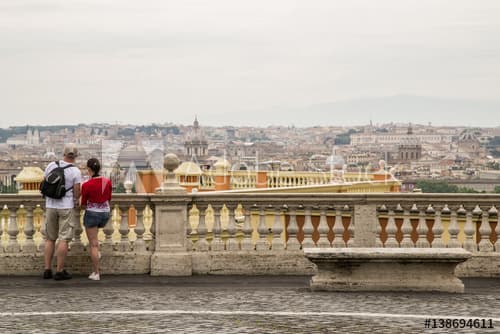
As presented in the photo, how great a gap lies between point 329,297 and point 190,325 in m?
2.25

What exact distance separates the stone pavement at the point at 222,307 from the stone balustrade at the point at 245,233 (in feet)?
1.25

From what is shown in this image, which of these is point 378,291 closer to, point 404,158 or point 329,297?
point 329,297

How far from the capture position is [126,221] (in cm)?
1298

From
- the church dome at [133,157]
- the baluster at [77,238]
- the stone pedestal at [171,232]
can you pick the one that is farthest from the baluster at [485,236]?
the church dome at [133,157]

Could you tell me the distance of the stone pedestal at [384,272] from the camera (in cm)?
1127

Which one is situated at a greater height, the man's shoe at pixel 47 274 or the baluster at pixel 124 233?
the baluster at pixel 124 233

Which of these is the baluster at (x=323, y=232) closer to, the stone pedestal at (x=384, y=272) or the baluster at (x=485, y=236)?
the stone pedestal at (x=384, y=272)

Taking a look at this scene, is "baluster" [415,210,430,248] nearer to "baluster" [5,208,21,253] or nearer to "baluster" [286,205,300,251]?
"baluster" [286,205,300,251]

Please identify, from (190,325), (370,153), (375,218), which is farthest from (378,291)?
(370,153)

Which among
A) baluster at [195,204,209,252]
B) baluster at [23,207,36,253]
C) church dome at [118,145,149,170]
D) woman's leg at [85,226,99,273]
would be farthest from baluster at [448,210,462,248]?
church dome at [118,145,149,170]

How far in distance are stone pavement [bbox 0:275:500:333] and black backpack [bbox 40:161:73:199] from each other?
108 centimetres

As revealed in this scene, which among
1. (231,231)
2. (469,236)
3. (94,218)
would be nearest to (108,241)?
(94,218)

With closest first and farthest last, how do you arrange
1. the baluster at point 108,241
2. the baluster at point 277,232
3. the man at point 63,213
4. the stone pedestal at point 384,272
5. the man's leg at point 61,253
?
the stone pedestal at point 384,272
the man's leg at point 61,253
the man at point 63,213
the baluster at point 108,241
the baluster at point 277,232

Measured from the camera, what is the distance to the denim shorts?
12.4 m
